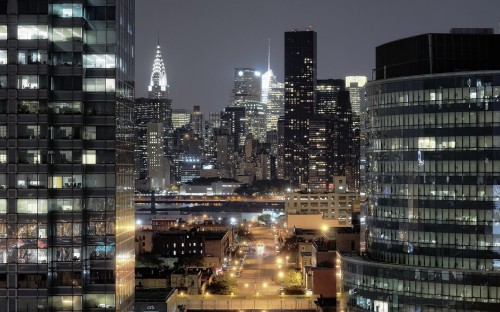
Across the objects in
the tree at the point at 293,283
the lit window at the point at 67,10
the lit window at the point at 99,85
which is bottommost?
the tree at the point at 293,283

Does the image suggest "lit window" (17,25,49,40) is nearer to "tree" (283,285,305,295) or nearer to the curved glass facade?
the curved glass facade

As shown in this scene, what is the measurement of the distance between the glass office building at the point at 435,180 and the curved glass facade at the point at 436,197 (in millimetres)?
96

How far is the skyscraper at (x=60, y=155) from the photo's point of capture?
6356cm

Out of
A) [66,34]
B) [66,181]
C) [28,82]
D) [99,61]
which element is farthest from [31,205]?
[66,34]

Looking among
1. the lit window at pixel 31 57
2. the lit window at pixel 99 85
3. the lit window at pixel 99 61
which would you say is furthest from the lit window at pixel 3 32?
the lit window at pixel 99 85

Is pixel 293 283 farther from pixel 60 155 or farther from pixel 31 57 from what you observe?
pixel 31 57

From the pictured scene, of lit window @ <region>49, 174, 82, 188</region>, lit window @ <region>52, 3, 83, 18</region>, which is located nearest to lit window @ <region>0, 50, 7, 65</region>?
lit window @ <region>52, 3, 83, 18</region>

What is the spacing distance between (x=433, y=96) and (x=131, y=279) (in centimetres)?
3624

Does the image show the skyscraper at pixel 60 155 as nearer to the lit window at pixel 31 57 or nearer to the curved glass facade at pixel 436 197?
the lit window at pixel 31 57

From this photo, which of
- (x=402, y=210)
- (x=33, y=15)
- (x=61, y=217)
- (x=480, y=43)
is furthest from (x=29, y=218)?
(x=480, y=43)

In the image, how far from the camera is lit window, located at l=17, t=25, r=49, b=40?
63438 millimetres

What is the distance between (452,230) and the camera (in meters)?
88.2

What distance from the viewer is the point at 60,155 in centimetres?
6438

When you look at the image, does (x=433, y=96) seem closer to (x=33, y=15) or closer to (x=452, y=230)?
(x=452, y=230)
